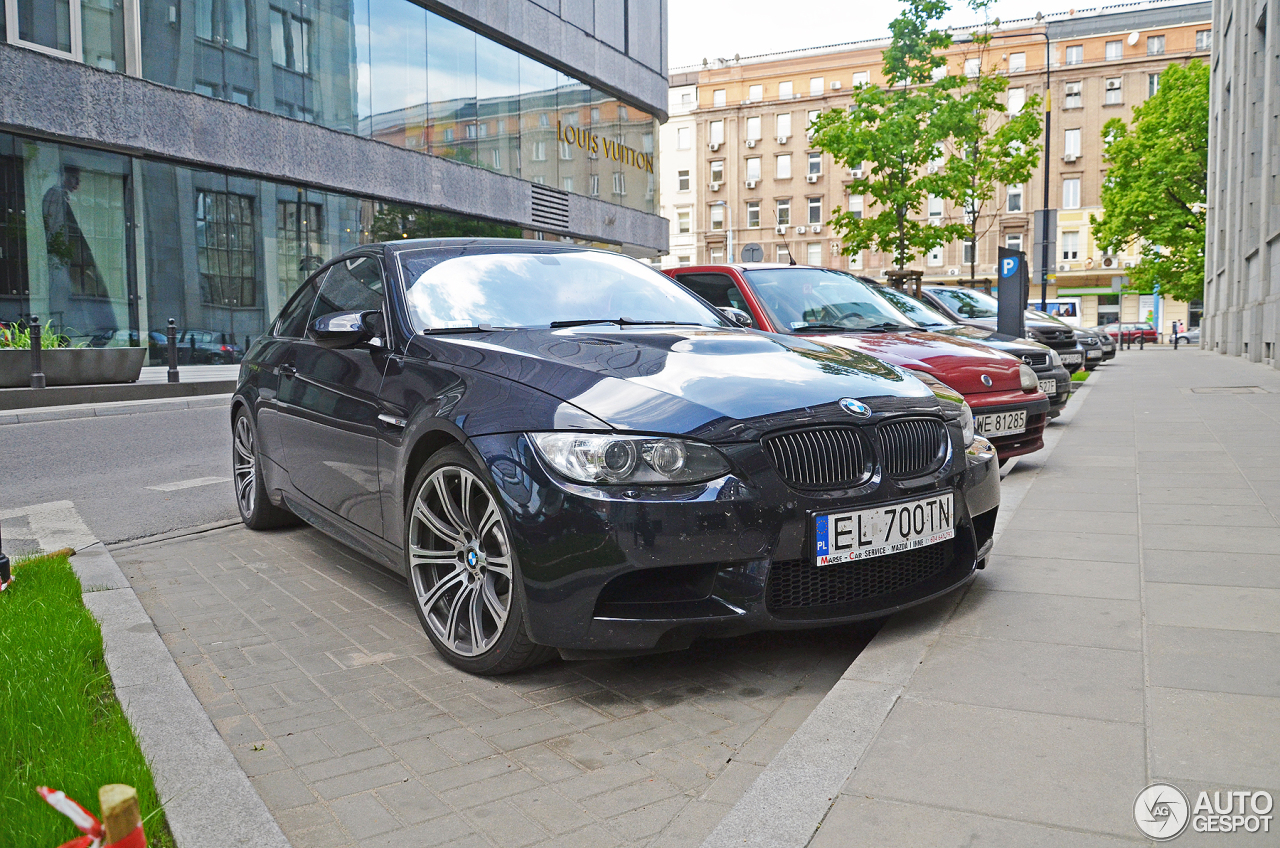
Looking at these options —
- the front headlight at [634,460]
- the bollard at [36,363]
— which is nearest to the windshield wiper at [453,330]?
the front headlight at [634,460]

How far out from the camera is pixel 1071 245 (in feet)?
208

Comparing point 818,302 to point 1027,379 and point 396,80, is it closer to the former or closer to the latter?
point 1027,379

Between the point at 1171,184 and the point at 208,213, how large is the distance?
36241 mm

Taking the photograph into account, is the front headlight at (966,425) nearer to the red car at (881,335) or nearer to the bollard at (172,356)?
the red car at (881,335)

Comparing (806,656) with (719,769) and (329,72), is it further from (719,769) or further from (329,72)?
(329,72)

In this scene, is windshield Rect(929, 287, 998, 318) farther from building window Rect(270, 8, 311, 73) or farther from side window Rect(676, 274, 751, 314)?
building window Rect(270, 8, 311, 73)

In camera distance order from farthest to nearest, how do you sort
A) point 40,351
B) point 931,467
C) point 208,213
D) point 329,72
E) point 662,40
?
→ point 662,40
point 329,72
point 208,213
point 40,351
point 931,467

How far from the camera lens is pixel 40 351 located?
1372 centimetres

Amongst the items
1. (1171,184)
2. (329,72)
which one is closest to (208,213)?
(329,72)

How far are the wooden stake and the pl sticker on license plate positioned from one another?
6.78ft

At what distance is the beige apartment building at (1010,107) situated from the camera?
205ft

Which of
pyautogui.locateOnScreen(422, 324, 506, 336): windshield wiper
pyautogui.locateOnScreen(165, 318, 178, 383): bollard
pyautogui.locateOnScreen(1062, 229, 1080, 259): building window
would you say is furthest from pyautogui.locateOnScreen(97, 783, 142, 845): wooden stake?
pyautogui.locateOnScreen(1062, 229, 1080, 259): building window

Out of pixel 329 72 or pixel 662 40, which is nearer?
pixel 329 72

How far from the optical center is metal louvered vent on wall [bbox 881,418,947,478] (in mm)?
3486
